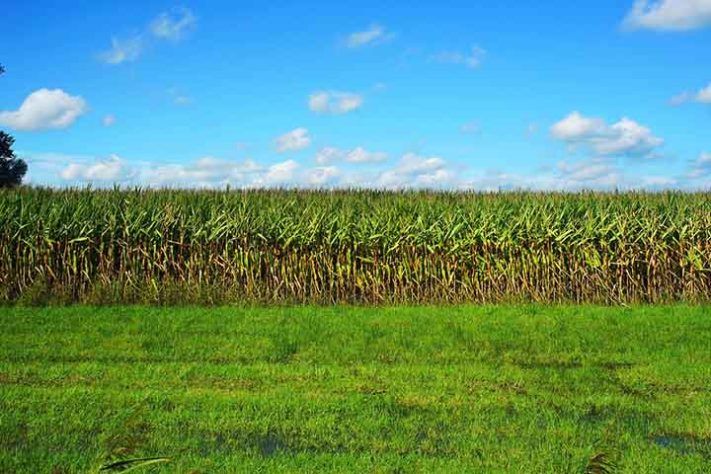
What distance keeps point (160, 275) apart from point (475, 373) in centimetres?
982

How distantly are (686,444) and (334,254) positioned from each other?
1101 cm

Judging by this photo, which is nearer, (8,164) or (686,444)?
(686,444)

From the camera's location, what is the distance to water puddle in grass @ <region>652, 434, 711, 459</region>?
7.12 meters

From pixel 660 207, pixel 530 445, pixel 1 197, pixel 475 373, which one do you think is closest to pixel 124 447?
pixel 530 445

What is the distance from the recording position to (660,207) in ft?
63.8

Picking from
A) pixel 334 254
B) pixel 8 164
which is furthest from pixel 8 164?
pixel 334 254

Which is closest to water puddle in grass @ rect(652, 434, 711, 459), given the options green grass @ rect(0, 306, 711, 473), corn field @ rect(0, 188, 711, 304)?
green grass @ rect(0, 306, 711, 473)

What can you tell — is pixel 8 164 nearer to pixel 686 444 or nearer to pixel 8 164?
pixel 8 164

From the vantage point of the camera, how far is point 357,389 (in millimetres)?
9195

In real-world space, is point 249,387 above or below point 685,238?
below

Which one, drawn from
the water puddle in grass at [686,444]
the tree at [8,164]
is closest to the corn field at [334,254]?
the water puddle in grass at [686,444]

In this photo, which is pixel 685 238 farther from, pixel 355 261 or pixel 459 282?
pixel 355 261

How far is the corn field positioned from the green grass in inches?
71.1

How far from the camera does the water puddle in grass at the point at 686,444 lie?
712cm
